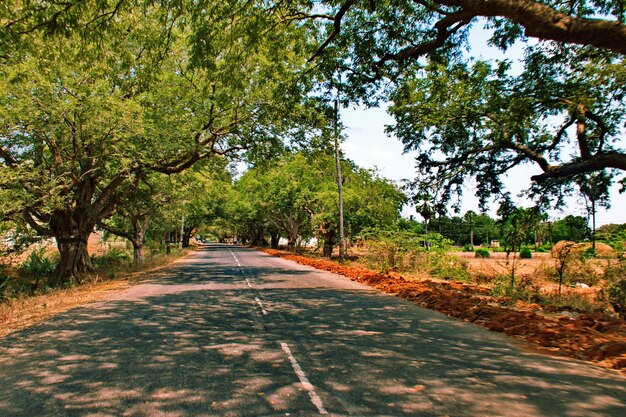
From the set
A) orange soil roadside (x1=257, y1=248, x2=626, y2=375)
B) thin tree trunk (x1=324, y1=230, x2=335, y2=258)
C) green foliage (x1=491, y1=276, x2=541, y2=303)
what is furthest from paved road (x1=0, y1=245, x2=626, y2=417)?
thin tree trunk (x1=324, y1=230, x2=335, y2=258)

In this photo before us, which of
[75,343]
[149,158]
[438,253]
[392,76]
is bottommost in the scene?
[75,343]

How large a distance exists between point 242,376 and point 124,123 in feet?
39.1

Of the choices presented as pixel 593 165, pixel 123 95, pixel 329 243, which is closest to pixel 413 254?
pixel 593 165

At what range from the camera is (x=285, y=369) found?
209 inches

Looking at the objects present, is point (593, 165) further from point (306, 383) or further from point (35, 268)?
point (35, 268)

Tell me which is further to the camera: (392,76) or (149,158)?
(149,158)

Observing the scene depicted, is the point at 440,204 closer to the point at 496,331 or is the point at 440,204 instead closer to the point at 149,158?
the point at 496,331

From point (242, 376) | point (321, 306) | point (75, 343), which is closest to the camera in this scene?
point (242, 376)

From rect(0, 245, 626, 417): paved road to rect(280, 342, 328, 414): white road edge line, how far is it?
0.01 metres

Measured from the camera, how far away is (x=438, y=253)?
19469 millimetres

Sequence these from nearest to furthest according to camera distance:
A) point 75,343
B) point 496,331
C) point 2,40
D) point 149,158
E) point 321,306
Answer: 1. point 75,343
2. point 2,40
3. point 496,331
4. point 321,306
5. point 149,158

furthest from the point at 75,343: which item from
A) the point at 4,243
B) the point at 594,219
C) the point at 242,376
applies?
the point at 4,243

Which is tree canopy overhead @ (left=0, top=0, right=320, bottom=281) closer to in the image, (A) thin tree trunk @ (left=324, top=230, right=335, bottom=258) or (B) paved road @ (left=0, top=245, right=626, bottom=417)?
(B) paved road @ (left=0, top=245, right=626, bottom=417)

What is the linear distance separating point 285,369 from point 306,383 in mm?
603
